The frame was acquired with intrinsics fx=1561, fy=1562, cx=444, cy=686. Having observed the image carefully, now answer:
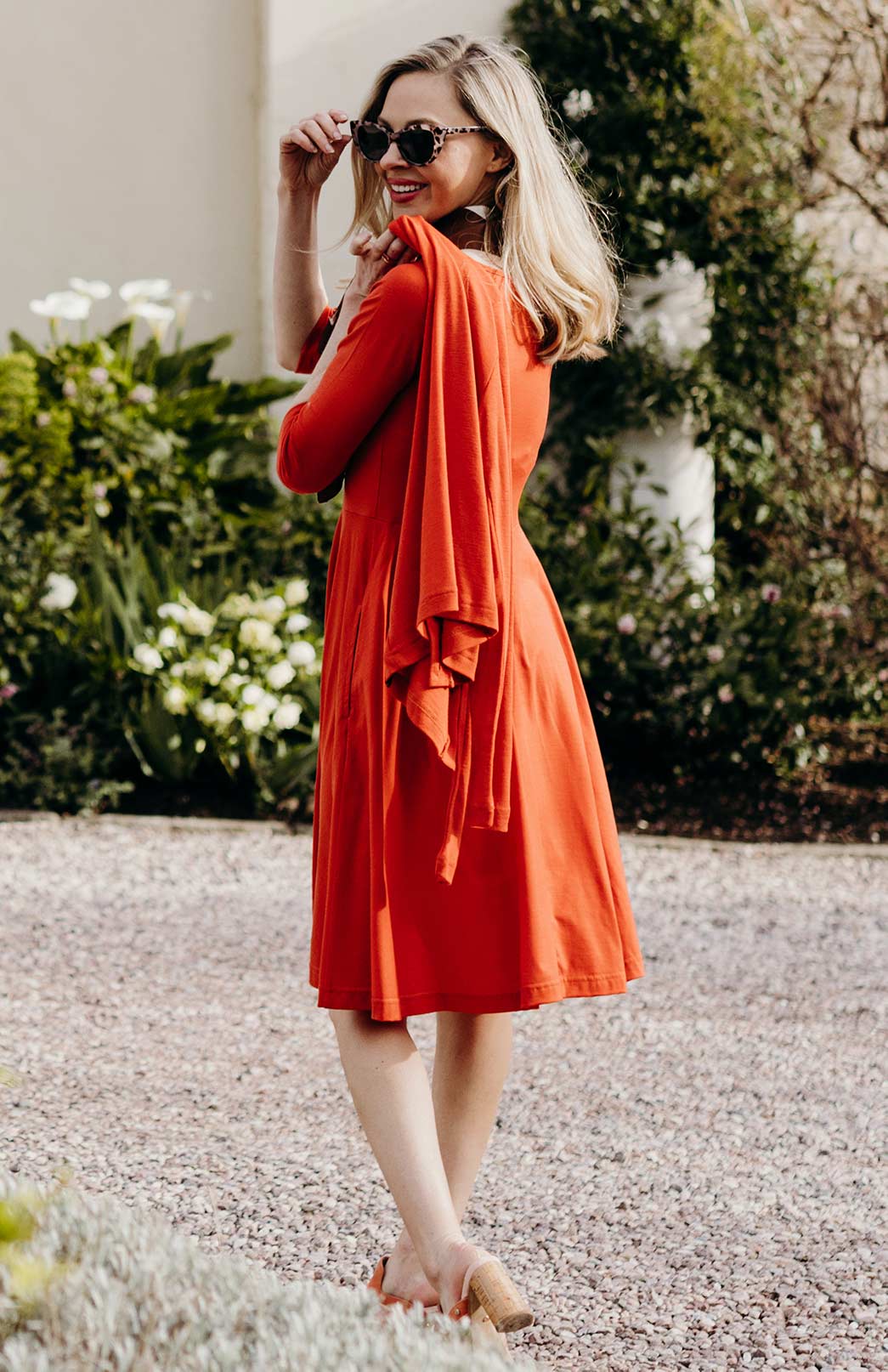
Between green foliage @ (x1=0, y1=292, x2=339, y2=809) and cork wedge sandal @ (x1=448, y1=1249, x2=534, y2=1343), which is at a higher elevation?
green foliage @ (x1=0, y1=292, x2=339, y2=809)

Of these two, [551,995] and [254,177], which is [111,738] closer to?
[254,177]

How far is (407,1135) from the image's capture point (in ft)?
6.52

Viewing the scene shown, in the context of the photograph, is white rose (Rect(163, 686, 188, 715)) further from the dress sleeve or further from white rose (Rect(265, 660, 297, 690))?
the dress sleeve

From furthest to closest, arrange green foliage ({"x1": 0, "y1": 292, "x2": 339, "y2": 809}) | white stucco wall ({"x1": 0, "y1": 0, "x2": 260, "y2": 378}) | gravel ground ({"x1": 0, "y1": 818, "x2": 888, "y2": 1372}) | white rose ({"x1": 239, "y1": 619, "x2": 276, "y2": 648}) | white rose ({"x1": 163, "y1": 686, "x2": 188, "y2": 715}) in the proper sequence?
white stucco wall ({"x1": 0, "y1": 0, "x2": 260, "y2": 378}), green foliage ({"x1": 0, "y1": 292, "x2": 339, "y2": 809}), white rose ({"x1": 239, "y1": 619, "x2": 276, "y2": 648}), white rose ({"x1": 163, "y1": 686, "x2": 188, "y2": 715}), gravel ground ({"x1": 0, "y1": 818, "x2": 888, "y2": 1372})

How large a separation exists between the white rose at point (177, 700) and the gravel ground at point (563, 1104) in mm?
600

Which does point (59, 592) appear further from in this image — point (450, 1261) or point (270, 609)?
point (450, 1261)

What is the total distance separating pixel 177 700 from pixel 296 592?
0.61 m

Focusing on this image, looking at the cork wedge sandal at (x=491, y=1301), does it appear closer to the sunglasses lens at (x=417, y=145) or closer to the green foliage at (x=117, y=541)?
the sunglasses lens at (x=417, y=145)

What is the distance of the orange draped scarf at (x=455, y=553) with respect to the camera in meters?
1.90

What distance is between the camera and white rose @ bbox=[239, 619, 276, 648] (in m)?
5.50

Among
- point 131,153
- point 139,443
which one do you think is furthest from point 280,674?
point 131,153

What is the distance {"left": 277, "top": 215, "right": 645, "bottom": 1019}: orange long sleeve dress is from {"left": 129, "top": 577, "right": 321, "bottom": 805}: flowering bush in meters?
3.36

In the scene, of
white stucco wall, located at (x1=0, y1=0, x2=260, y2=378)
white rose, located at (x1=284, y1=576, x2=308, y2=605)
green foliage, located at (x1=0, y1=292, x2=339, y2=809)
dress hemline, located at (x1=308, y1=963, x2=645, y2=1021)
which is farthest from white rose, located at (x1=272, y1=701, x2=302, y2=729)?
dress hemline, located at (x1=308, y1=963, x2=645, y2=1021)

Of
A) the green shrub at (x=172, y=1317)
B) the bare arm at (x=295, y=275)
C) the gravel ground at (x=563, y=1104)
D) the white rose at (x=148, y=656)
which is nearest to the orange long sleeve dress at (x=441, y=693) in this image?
the bare arm at (x=295, y=275)
